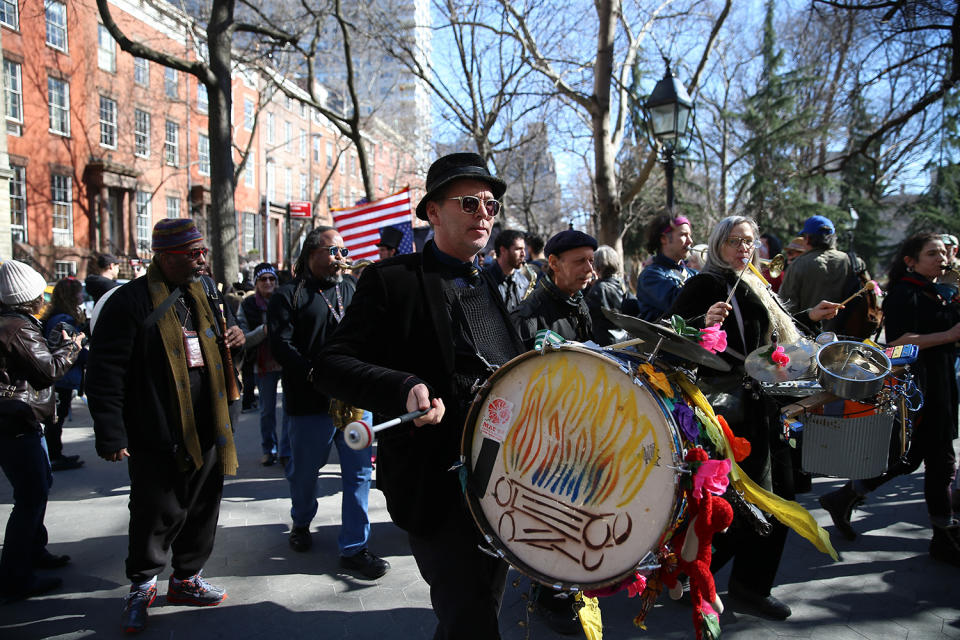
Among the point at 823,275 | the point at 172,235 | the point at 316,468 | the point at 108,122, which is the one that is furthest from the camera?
the point at 108,122

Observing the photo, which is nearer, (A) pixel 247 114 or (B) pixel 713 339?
(B) pixel 713 339

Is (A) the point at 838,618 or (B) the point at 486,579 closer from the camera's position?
(B) the point at 486,579

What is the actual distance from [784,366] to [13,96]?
25.9m

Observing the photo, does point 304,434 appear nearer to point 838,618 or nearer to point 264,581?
point 264,581

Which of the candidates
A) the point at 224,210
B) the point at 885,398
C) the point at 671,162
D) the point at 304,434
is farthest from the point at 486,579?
the point at 224,210

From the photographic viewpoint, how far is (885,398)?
2.77m

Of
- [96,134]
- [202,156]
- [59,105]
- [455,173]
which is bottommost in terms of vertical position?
[455,173]

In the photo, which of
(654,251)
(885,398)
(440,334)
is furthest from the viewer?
(654,251)

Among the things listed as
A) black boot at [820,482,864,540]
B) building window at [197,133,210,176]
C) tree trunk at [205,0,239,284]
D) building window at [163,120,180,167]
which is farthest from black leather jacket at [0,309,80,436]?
building window at [197,133,210,176]

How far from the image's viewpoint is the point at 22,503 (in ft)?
11.9

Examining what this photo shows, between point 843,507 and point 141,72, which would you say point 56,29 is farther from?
point 843,507

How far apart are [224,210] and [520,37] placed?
654cm

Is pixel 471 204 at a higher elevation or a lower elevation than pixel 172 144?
→ lower

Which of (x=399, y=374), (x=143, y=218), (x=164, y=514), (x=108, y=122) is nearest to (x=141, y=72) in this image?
(x=108, y=122)
